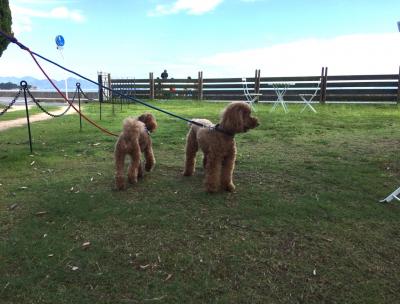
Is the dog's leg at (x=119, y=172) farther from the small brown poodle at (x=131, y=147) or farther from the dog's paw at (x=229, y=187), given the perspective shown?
the dog's paw at (x=229, y=187)

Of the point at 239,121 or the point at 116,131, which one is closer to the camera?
the point at 239,121

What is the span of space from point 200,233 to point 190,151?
1838mm

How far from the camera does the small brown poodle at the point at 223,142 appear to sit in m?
4.28

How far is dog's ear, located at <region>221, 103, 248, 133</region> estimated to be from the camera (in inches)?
167

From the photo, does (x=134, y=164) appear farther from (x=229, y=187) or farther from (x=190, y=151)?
(x=229, y=187)

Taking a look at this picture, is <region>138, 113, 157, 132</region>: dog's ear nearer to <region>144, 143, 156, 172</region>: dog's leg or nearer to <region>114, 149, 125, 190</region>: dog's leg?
<region>144, 143, 156, 172</region>: dog's leg

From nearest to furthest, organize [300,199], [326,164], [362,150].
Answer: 1. [300,199]
2. [326,164]
3. [362,150]

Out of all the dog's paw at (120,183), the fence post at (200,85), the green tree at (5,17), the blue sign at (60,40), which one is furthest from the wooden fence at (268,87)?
the dog's paw at (120,183)

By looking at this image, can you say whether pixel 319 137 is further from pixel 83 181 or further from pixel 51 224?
pixel 51 224

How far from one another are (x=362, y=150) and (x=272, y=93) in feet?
46.8

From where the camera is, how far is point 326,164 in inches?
231

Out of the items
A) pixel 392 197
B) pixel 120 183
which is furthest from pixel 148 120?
pixel 392 197

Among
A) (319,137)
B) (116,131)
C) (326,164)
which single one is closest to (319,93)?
(319,137)

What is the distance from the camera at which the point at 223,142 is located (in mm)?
4371
